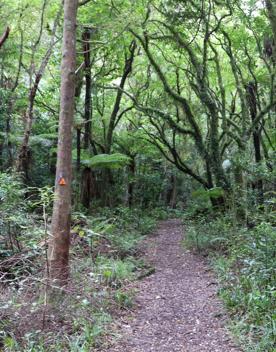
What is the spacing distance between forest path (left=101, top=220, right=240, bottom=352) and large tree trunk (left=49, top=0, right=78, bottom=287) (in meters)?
1.28

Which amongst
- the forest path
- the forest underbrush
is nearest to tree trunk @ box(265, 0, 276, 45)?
the forest underbrush

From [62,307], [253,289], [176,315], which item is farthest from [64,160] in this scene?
[253,289]

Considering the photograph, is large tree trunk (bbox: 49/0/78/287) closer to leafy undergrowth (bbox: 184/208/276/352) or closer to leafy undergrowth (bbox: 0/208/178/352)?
leafy undergrowth (bbox: 0/208/178/352)

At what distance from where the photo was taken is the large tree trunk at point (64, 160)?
A: 5219mm

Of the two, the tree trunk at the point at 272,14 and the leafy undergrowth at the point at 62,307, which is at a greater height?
the tree trunk at the point at 272,14

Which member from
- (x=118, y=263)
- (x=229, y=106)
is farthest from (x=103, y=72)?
(x=118, y=263)

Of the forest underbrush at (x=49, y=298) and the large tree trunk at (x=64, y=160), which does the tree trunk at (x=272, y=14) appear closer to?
the large tree trunk at (x=64, y=160)

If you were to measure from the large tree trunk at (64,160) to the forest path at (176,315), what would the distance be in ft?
4.21

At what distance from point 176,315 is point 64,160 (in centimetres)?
268

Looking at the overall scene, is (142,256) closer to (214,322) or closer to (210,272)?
(210,272)

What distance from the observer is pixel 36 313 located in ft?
14.0

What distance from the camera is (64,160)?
17.2 feet

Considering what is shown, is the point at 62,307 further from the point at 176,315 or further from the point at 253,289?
the point at 253,289

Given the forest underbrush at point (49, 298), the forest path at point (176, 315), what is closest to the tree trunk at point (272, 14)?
the forest underbrush at point (49, 298)
